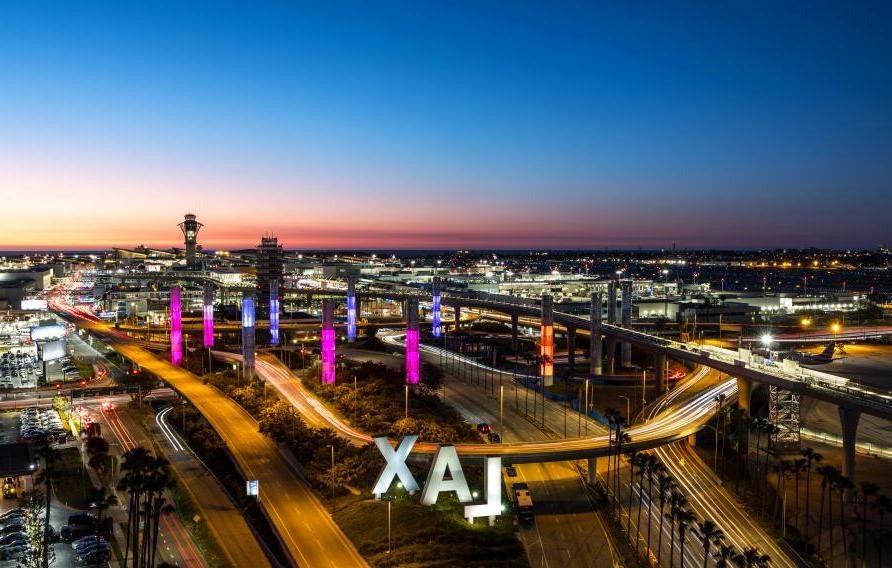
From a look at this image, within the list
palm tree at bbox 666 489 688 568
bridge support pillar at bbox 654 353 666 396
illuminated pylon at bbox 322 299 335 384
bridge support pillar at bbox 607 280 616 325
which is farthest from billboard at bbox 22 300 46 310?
palm tree at bbox 666 489 688 568

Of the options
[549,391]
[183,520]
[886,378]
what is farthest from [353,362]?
[886,378]

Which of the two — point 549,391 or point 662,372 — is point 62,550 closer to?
point 549,391

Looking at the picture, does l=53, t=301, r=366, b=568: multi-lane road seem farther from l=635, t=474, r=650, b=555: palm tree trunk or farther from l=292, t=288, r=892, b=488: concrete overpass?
l=292, t=288, r=892, b=488: concrete overpass

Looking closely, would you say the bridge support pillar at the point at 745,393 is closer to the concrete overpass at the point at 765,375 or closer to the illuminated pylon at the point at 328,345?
the concrete overpass at the point at 765,375

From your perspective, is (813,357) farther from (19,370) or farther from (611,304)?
(19,370)

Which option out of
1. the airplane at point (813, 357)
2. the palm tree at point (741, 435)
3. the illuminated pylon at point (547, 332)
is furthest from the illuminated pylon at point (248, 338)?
the airplane at point (813, 357)
